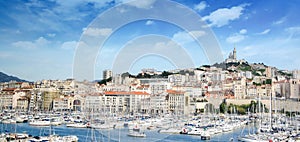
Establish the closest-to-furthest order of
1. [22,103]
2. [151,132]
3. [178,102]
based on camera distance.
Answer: [151,132], [178,102], [22,103]

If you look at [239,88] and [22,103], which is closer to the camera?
[22,103]

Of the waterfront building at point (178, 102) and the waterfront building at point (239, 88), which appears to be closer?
the waterfront building at point (178, 102)

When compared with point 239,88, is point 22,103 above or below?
below

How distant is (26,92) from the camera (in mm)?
15859

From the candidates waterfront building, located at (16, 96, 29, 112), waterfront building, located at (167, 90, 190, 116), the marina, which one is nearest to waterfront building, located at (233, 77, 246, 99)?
waterfront building, located at (167, 90, 190, 116)

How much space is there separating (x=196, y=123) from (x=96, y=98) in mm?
3570

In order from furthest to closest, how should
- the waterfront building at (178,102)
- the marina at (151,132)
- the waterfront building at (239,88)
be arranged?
the waterfront building at (239,88) → the waterfront building at (178,102) → the marina at (151,132)

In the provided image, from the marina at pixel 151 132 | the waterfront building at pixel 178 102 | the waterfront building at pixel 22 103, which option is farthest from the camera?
the waterfront building at pixel 22 103

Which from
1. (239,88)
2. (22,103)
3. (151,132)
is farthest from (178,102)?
(22,103)

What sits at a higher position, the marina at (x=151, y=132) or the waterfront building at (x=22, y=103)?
the waterfront building at (x=22, y=103)

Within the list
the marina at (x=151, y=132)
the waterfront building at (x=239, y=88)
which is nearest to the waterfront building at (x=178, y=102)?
the marina at (x=151, y=132)

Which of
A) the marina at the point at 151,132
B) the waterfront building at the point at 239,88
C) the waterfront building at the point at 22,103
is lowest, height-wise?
the marina at the point at 151,132

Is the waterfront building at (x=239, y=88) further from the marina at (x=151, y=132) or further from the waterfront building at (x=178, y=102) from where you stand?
the marina at (x=151, y=132)

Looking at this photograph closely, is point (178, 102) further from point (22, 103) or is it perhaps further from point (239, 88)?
point (22, 103)
